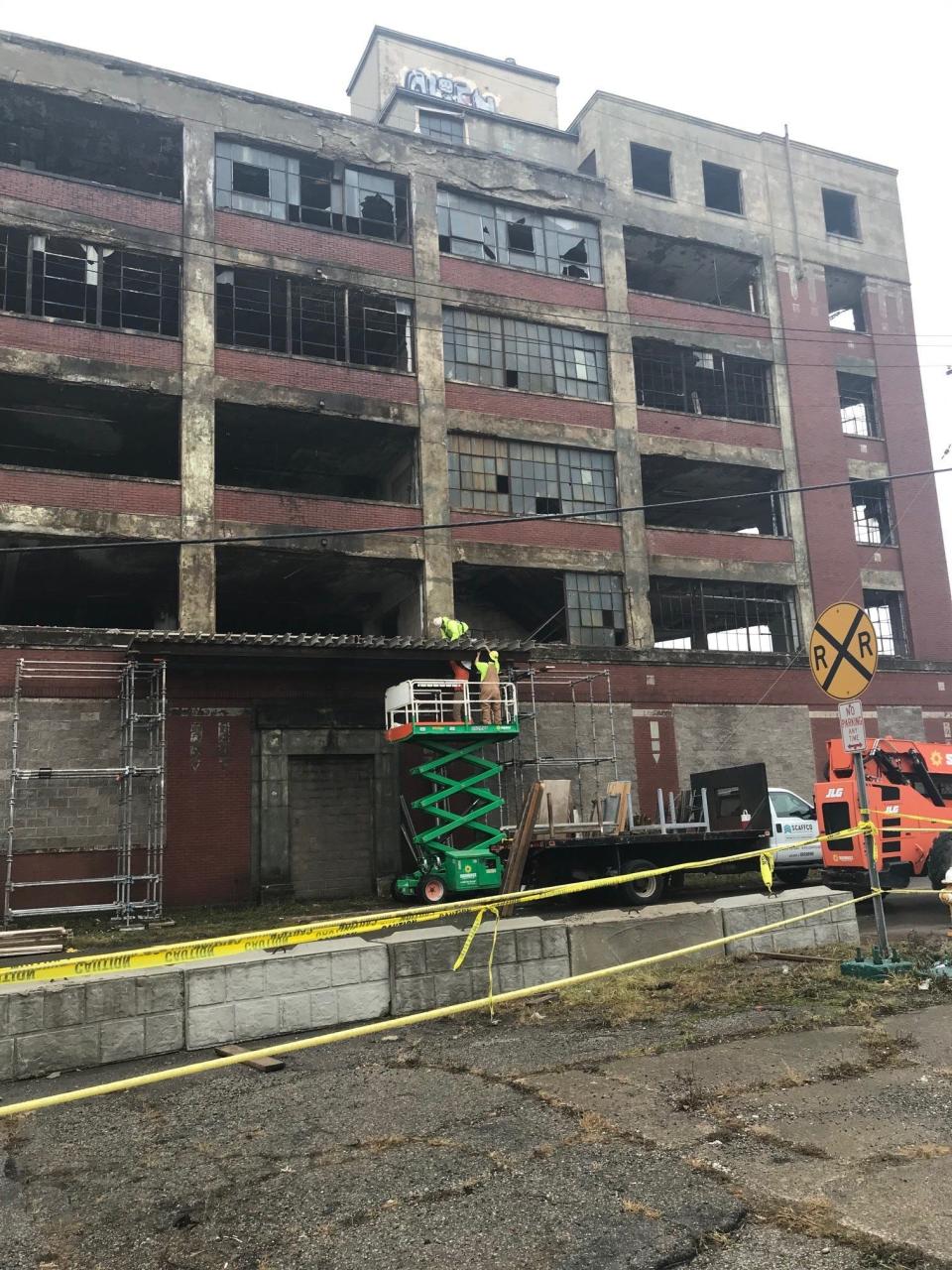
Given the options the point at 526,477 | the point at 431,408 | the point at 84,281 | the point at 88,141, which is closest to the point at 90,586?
the point at 84,281

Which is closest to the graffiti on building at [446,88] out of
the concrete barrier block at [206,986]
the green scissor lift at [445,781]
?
the green scissor lift at [445,781]

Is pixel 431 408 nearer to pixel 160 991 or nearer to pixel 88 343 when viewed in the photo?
pixel 88 343

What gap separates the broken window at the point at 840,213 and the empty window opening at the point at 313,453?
20.6 metres

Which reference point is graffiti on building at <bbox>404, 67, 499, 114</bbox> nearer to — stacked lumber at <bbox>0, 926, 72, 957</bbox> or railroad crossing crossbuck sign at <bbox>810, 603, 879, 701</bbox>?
railroad crossing crossbuck sign at <bbox>810, 603, 879, 701</bbox>

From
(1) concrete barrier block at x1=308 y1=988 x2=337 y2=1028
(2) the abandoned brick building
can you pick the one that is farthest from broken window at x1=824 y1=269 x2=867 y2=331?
(1) concrete barrier block at x1=308 y1=988 x2=337 y2=1028

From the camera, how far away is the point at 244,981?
7.79 m

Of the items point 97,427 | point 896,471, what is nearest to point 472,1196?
point 97,427

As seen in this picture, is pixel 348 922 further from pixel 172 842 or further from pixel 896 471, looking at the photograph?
pixel 896 471

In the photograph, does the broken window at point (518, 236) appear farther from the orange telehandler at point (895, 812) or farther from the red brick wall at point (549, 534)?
the orange telehandler at point (895, 812)

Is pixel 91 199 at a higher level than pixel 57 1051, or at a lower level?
higher

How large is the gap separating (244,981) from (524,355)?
80.7 feet

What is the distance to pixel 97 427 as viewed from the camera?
86.9 ft

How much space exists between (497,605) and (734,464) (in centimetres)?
935

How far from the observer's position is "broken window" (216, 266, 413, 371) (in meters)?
26.6
